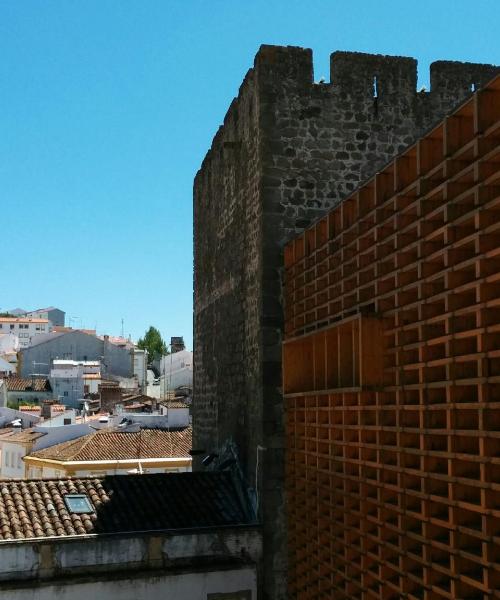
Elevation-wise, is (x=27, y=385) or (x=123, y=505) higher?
(x=27, y=385)

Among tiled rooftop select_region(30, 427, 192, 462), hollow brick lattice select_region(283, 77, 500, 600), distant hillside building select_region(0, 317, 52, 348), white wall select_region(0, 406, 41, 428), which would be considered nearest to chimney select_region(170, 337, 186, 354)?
white wall select_region(0, 406, 41, 428)

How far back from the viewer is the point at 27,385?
6072 cm

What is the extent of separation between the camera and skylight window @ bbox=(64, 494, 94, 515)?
10.9 m

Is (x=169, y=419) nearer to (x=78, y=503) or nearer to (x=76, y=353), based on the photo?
(x=78, y=503)

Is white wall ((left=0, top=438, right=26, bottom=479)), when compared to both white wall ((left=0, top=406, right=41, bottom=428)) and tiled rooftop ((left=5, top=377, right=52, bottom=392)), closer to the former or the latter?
white wall ((left=0, top=406, right=41, bottom=428))

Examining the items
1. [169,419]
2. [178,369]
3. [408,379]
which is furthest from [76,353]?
[408,379]

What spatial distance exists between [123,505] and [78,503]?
2.06ft

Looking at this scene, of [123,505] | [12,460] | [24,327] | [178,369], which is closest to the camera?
[123,505]

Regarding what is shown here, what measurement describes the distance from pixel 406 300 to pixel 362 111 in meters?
5.22

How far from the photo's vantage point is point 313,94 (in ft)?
37.2

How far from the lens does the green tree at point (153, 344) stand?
9000cm

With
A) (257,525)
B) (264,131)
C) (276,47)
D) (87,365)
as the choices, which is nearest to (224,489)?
(257,525)

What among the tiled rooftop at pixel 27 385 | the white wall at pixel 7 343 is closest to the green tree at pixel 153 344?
the white wall at pixel 7 343

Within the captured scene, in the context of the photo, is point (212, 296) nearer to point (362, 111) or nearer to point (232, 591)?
point (362, 111)
